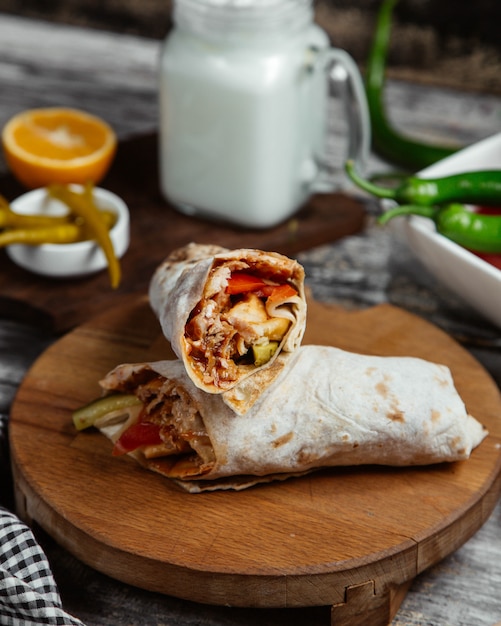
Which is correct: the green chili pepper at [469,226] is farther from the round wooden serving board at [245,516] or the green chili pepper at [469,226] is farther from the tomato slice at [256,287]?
the tomato slice at [256,287]

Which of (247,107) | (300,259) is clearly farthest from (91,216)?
(300,259)

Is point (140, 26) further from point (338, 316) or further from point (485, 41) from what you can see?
point (338, 316)

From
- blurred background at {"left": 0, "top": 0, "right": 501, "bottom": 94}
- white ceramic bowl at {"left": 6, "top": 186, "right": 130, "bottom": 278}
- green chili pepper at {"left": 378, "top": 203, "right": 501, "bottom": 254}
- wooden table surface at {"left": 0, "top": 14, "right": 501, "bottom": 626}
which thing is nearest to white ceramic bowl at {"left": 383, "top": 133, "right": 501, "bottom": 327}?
green chili pepper at {"left": 378, "top": 203, "right": 501, "bottom": 254}

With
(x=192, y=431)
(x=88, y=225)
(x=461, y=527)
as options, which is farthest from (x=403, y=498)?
(x=88, y=225)

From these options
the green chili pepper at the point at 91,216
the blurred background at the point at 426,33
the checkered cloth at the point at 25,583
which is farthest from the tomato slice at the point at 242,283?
the blurred background at the point at 426,33

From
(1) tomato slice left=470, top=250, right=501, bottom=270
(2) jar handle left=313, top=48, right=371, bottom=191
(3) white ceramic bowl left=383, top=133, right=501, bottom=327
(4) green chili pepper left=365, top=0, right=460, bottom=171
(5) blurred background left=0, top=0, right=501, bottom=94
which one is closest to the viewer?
(3) white ceramic bowl left=383, top=133, right=501, bottom=327

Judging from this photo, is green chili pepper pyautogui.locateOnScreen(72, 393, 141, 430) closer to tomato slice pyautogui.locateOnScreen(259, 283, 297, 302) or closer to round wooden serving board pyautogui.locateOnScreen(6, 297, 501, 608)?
round wooden serving board pyautogui.locateOnScreen(6, 297, 501, 608)

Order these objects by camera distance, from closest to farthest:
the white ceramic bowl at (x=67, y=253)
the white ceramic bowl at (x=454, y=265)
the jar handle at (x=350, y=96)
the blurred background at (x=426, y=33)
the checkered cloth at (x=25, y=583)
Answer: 1. the checkered cloth at (x=25, y=583)
2. the white ceramic bowl at (x=454, y=265)
3. the white ceramic bowl at (x=67, y=253)
4. the jar handle at (x=350, y=96)
5. the blurred background at (x=426, y=33)
